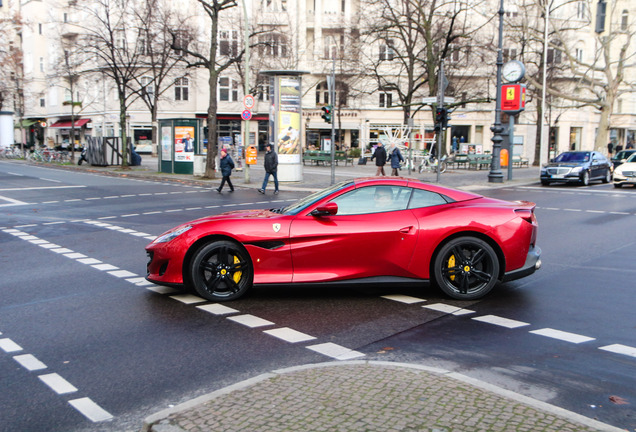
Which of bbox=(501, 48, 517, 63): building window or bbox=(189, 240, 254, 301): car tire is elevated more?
bbox=(501, 48, 517, 63): building window

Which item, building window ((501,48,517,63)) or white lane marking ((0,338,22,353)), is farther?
building window ((501,48,517,63))

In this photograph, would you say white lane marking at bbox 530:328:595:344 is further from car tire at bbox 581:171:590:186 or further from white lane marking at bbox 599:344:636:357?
car tire at bbox 581:171:590:186

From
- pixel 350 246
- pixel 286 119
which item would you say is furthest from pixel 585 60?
pixel 350 246

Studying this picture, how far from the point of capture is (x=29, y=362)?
5.07 metres

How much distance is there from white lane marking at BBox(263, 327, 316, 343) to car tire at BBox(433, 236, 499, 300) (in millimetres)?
2051

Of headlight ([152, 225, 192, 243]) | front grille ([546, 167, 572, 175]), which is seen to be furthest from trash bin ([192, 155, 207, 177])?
headlight ([152, 225, 192, 243])

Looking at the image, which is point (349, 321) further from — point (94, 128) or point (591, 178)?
point (94, 128)

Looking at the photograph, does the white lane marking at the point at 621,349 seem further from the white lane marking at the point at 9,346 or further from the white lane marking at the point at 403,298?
the white lane marking at the point at 9,346

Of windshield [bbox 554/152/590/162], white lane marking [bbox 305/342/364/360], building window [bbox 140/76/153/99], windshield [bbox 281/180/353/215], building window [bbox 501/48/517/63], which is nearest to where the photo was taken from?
white lane marking [bbox 305/342/364/360]

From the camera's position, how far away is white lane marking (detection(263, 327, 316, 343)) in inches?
223

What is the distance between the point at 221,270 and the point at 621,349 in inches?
161

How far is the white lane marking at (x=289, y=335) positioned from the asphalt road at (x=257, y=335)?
0.03m

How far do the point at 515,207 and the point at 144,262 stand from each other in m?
5.37

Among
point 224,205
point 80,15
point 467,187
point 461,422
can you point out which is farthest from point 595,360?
point 80,15
